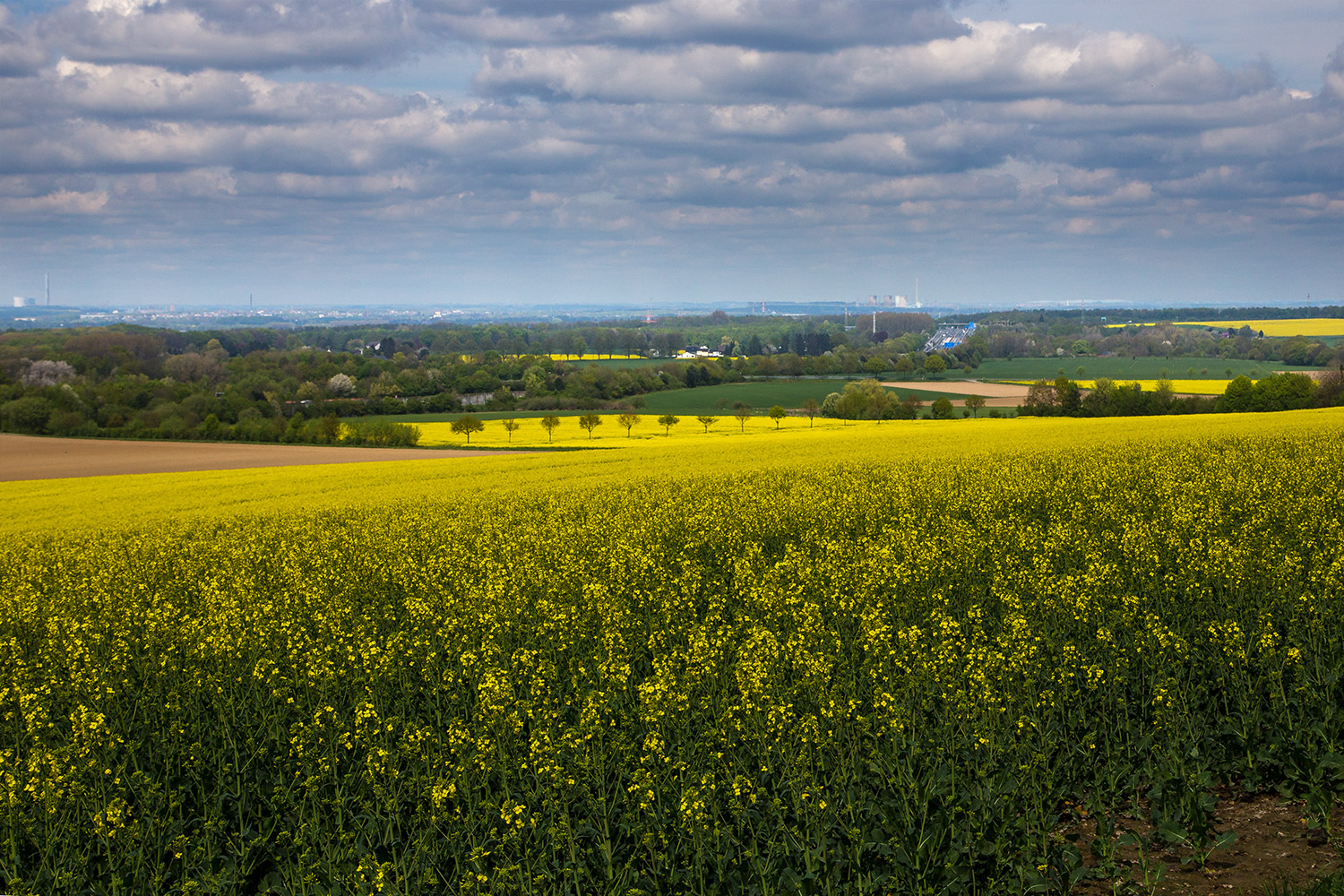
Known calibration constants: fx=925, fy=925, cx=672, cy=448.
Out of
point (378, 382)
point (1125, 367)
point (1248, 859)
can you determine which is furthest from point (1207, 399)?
point (378, 382)

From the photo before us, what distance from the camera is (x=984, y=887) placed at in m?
5.66

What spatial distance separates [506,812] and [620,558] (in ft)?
18.4

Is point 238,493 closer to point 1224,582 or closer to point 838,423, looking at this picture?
point 1224,582

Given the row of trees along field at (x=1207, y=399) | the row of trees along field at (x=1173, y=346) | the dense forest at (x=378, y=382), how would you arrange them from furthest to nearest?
the row of trees along field at (x=1173, y=346) < the dense forest at (x=378, y=382) < the row of trees along field at (x=1207, y=399)

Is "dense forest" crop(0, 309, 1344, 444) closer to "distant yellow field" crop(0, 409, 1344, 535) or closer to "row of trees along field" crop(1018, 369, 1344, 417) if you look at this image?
"row of trees along field" crop(1018, 369, 1344, 417)

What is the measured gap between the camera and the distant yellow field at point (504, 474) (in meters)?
26.2

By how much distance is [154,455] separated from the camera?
58969 mm

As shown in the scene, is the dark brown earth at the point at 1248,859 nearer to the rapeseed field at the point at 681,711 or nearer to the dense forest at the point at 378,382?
the rapeseed field at the point at 681,711

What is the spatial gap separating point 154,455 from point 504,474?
119 ft

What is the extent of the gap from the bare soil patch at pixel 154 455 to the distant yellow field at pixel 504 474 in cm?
698

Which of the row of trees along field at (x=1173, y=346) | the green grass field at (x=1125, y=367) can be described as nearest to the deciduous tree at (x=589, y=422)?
the green grass field at (x=1125, y=367)

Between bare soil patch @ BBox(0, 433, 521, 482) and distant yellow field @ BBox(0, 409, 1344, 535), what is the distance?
6982mm

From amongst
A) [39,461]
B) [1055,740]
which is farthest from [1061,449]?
[39,461]

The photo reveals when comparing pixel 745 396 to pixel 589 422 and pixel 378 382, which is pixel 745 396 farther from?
pixel 378 382
